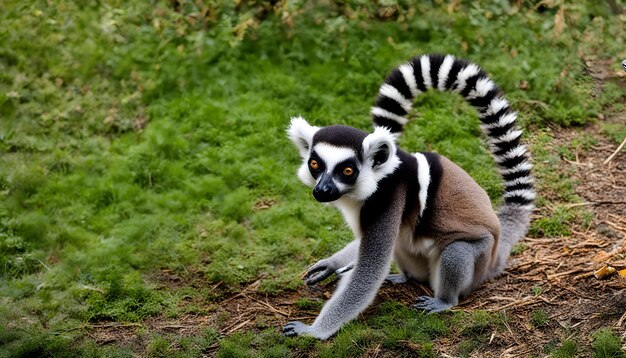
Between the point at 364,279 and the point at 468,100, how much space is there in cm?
156

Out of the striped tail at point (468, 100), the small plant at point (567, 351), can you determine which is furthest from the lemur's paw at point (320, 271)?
the small plant at point (567, 351)

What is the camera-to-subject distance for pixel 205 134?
773 cm

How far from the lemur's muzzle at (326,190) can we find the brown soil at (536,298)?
106 centimetres

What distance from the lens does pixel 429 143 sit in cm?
721

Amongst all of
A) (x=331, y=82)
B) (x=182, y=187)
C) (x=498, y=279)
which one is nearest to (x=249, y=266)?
(x=182, y=187)

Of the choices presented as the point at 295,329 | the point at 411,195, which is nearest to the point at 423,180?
the point at 411,195

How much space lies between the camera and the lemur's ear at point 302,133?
16.5 ft

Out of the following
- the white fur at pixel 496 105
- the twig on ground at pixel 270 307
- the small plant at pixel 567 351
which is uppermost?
the white fur at pixel 496 105

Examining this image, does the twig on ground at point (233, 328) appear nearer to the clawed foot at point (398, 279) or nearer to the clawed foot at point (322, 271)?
the clawed foot at point (322, 271)

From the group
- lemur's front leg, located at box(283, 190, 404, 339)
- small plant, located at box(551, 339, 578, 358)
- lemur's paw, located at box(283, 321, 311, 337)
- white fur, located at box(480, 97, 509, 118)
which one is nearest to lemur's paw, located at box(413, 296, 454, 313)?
lemur's front leg, located at box(283, 190, 404, 339)

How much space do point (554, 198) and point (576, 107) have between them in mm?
1326

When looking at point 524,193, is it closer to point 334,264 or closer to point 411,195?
point 411,195

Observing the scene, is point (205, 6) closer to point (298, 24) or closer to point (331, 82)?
point (298, 24)

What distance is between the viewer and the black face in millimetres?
4637
